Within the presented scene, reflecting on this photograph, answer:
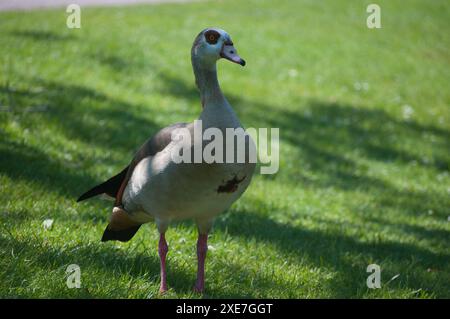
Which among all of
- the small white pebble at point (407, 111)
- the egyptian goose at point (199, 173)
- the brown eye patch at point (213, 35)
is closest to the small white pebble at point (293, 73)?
the small white pebble at point (407, 111)

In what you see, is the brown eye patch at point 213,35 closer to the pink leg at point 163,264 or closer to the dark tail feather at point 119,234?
the pink leg at point 163,264

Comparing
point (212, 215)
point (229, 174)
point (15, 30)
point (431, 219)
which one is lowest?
point (431, 219)

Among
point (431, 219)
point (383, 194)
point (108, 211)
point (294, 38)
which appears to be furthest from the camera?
point (294, 38)

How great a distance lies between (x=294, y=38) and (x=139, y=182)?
9.86m

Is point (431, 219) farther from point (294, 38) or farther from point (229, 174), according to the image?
point (294, 38)

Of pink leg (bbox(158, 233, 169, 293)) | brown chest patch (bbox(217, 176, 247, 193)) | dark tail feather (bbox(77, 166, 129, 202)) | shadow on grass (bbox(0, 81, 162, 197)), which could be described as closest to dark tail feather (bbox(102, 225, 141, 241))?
dark tail feather (bbox(77, 166, 129, 202))

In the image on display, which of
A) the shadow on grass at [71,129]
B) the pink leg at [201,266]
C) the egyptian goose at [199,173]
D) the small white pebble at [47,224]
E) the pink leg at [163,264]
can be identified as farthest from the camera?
the shadow on grass at [71,129]

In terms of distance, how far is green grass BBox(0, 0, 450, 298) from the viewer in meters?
4.75

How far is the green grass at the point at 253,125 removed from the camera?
4746mm

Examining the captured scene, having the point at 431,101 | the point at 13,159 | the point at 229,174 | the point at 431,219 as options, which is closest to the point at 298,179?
the point at 431,219

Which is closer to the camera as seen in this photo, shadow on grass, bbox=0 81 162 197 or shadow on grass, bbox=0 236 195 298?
shadow on grass, bbox=0 236 195 298

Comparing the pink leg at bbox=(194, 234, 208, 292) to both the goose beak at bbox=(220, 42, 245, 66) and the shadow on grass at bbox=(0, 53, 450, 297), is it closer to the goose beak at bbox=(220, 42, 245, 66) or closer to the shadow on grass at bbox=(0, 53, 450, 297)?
the shadow on grass at bbox=(0, 53, 450, 297)

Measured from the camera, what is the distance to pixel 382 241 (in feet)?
20.0

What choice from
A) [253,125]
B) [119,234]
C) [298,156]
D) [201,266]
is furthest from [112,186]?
[253,125]
